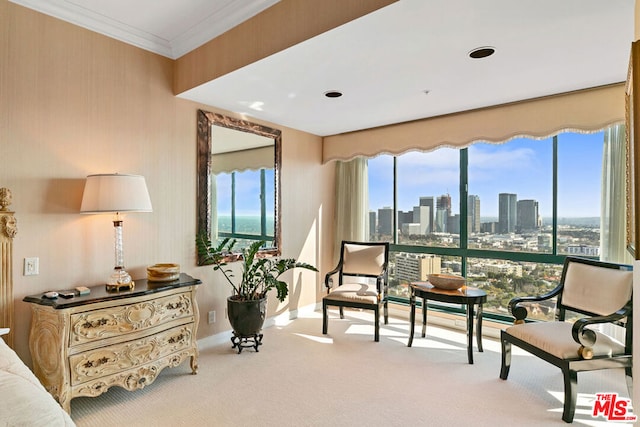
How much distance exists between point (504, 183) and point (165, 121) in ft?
12.1

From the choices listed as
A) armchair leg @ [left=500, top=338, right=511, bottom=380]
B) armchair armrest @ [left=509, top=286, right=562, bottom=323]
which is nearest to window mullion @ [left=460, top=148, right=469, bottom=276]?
armchair armrest @ [left=509, top=286, right=562, bottom=323]

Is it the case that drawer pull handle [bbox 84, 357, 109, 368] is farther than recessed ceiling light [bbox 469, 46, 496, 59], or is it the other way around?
recessed ceiling light [bbox 469, 46, 496, 59]

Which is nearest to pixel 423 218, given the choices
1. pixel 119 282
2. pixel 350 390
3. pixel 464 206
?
pixel 464 206

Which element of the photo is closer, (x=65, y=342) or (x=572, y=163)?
(x=65, y=342)

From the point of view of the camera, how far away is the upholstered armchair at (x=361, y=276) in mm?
3765

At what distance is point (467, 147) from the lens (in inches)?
162

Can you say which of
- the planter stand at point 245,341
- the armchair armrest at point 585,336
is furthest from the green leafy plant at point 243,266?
the armchair armrest at point 585,336

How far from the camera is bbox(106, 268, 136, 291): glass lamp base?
2.56 m

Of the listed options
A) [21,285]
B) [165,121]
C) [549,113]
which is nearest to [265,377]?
[21,285]

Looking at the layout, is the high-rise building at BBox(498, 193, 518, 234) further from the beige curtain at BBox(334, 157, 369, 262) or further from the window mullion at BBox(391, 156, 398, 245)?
the beige curtain at BBox(334, 157, 369, 262)

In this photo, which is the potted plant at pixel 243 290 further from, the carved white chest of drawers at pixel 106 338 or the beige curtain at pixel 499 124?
the beige curtain at pixel 499 124

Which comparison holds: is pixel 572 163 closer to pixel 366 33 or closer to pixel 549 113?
pixel 549 113

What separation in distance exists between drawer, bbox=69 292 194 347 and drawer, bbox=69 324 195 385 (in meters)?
0.09

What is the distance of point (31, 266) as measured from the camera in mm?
2441
